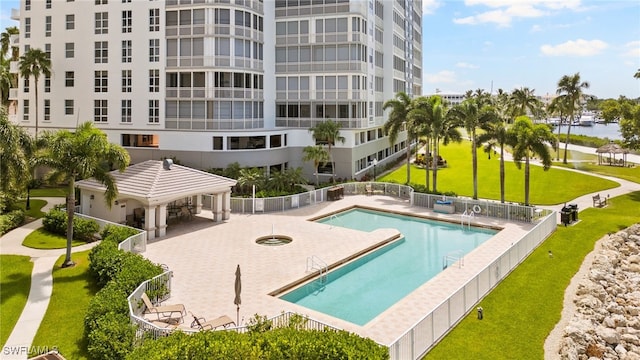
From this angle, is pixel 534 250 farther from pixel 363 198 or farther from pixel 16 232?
pixel 16 232

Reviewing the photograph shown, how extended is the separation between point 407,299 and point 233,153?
2581 centimetres

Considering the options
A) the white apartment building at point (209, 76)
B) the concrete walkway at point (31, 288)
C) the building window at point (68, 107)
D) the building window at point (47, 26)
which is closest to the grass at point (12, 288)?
the concrete walkway at point (31, 288)

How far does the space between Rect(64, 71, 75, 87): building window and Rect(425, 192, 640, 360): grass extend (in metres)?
42.5

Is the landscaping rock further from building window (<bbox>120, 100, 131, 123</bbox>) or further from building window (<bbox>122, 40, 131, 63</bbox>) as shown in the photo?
building window (<bbox>122, 40, 131, 63</bbox>)

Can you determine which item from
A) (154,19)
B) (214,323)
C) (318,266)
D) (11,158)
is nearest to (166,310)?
(214,323)

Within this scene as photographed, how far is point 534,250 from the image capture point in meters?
25.6

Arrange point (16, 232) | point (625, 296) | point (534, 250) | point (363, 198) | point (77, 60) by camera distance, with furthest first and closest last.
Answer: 1. point (77, 60)
2. point (363, 198)
3. point (16, 232)
4. point (534, 250)
5. point (625, 296)

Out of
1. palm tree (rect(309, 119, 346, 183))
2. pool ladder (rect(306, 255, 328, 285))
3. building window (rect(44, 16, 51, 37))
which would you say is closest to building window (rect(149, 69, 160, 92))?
building window (rect(44, 16, 51, 37))

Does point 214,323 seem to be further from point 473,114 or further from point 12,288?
point 473,114

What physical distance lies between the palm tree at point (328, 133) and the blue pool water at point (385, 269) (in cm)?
1061

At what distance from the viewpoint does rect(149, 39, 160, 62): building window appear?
41.2m

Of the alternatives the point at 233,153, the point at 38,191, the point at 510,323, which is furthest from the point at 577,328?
the point at 38,191

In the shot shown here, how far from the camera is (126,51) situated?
138 ft

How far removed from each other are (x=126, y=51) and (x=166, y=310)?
33146mm
